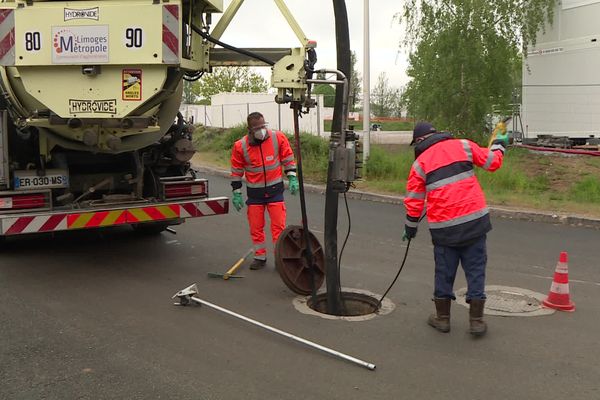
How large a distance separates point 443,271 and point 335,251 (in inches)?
38.3


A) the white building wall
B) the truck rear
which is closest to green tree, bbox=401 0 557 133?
the white building wall

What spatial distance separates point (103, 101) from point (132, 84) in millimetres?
313

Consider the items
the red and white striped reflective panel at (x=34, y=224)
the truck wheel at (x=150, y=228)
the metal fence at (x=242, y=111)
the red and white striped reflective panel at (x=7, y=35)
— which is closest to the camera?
the red and white striped reflective panel at (x=7, y=35)

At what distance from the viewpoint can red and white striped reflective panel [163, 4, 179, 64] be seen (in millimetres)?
5504

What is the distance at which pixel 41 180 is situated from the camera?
20.9 feet

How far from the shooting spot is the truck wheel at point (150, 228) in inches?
316

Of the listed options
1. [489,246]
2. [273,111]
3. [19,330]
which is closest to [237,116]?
[273,111]

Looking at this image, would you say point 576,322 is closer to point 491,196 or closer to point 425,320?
point 425,320

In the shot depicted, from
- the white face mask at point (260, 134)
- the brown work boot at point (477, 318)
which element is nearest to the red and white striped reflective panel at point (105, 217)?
the white face mask at point (260, 134)

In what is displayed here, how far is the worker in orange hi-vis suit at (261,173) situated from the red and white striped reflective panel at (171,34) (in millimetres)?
1155

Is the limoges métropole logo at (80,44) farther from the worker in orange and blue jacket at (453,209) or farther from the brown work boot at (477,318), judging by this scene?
the brown work boot at (477,318)

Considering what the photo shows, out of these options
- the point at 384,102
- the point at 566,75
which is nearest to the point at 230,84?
the point at 384,102

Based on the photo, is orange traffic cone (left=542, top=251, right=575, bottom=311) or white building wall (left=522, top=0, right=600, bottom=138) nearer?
orange traffic cone (left=542, top=251, right=575, bottom=311)

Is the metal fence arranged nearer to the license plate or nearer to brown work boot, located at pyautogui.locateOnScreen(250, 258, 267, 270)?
brown work boot, located at pyautogui.locateOnScreen(250, 258, 267, 270)
